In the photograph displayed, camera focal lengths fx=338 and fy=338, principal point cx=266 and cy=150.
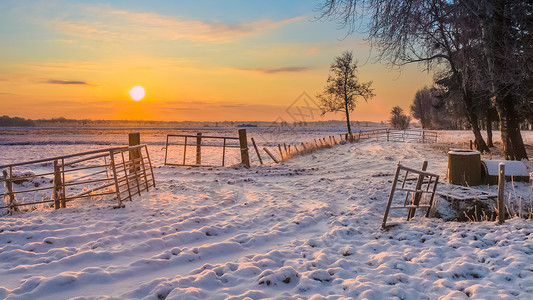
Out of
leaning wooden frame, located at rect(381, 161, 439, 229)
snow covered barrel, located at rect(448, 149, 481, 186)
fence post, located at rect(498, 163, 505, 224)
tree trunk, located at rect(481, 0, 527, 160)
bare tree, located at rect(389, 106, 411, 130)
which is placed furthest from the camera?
bare tree, located at rect(389, 106, 411, 130)

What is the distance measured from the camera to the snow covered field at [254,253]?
4551 mm

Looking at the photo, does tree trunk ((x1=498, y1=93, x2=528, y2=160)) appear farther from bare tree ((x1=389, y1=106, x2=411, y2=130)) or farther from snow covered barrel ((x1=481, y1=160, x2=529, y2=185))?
bare tree ((x1=389, y1=106, x2=411, y2=130))

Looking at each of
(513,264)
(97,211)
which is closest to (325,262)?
(513,264)

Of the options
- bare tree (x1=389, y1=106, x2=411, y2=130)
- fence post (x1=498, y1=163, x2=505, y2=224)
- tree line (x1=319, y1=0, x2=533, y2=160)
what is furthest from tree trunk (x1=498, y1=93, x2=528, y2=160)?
bare tree (x1=389, y1=106, x2=411, y2=130)

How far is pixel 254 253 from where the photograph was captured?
600cm

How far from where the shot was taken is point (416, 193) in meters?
8.28

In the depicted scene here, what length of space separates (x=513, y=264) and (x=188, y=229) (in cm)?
575

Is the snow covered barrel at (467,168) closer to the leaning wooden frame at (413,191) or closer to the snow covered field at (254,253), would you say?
the leaning wooden frame at (413,191)

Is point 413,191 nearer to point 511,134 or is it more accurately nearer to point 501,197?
point 501,197

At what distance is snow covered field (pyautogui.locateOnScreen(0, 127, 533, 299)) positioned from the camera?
4.55 metres

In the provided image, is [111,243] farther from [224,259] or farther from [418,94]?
[418,94]

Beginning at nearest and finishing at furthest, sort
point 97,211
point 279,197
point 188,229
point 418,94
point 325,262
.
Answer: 1. point 325,262
2. point 188,229
3. point 97,211
4. point 279,197
5. point 418,94

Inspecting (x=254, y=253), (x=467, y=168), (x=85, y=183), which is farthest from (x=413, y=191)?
(x=85, y=183)

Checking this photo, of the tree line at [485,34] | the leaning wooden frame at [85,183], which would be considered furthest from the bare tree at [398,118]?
the leaning wooden frame at [85,183]
